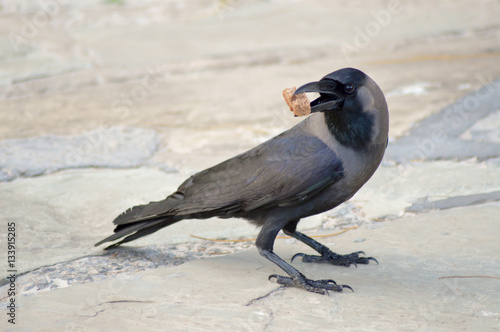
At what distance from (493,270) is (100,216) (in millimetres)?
1886

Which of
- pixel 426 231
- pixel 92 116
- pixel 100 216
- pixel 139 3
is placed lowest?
pixel 426 231

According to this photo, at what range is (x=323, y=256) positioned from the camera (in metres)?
2.80

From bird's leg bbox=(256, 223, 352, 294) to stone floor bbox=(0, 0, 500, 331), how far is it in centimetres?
5

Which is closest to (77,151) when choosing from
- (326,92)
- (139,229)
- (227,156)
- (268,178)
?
(227,156)

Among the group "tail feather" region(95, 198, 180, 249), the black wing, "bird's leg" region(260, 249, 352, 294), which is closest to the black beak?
the black wing

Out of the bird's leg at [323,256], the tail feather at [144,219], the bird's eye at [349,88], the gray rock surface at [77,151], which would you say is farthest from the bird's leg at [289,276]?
the gray rock surface at [77,151]

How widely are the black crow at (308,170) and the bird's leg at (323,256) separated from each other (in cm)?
14

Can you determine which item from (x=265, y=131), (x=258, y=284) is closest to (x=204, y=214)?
(x=258, y=284)

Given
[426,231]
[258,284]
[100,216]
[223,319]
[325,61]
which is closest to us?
[223,319]

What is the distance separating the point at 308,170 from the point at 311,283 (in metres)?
0.44

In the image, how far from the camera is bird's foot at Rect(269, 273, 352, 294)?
245 centimetres

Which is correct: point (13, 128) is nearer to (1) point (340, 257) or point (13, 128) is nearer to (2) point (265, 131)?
(2) point (265, 131)

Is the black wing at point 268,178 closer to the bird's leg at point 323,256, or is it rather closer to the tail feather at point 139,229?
the tail feather at point 139,229

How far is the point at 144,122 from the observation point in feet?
15.1
